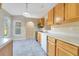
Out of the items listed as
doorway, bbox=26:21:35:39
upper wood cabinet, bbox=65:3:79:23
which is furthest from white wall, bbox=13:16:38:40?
upper wood cabinet, bbox=65:3:79:23

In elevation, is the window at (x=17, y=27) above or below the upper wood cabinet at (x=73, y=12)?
below

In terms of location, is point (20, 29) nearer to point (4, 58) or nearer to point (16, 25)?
point (16, 25)

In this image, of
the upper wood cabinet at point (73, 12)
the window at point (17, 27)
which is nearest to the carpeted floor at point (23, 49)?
the window at point (17, 27)

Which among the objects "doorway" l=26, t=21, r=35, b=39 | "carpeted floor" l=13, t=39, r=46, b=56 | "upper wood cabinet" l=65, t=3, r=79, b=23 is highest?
"upper wood cabinet" l=65, t=3, r=79, b=23

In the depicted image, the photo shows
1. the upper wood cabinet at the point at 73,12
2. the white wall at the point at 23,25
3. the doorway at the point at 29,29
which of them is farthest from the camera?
the doorway at the point at 29,29

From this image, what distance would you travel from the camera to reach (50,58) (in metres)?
0.89

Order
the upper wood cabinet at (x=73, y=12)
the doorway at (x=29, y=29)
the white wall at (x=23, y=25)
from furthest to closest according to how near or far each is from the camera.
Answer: the doorway at (x=29, y=29) < the white wall at (x=23, y=25) < the upper wood cabinet at (x=73, y=12)

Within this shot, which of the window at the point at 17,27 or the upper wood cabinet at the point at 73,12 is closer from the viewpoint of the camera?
the upper wood cabinet at the point at 73,12

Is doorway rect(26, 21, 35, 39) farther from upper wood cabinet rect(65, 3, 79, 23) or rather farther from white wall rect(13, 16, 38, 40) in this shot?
upper wood cabinet rect(65, 3, 79, 23)

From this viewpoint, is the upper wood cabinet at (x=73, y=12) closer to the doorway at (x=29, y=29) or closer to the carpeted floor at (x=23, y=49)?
the doorway at (x=29, y=29)

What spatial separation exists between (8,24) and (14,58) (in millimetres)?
1325

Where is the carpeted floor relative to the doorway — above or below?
below

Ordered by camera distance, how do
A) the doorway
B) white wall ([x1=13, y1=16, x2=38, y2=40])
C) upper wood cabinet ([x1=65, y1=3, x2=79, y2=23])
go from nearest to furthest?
upper wood cabinet ([x1=65, y1=3, x2=79, y2=23]) → white wall ([x1=13, y1=16, x2=38, y2=40]) → the doorway

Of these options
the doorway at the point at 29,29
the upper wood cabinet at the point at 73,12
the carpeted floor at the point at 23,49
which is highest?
the upper wood cabinet at the point at 73,12
